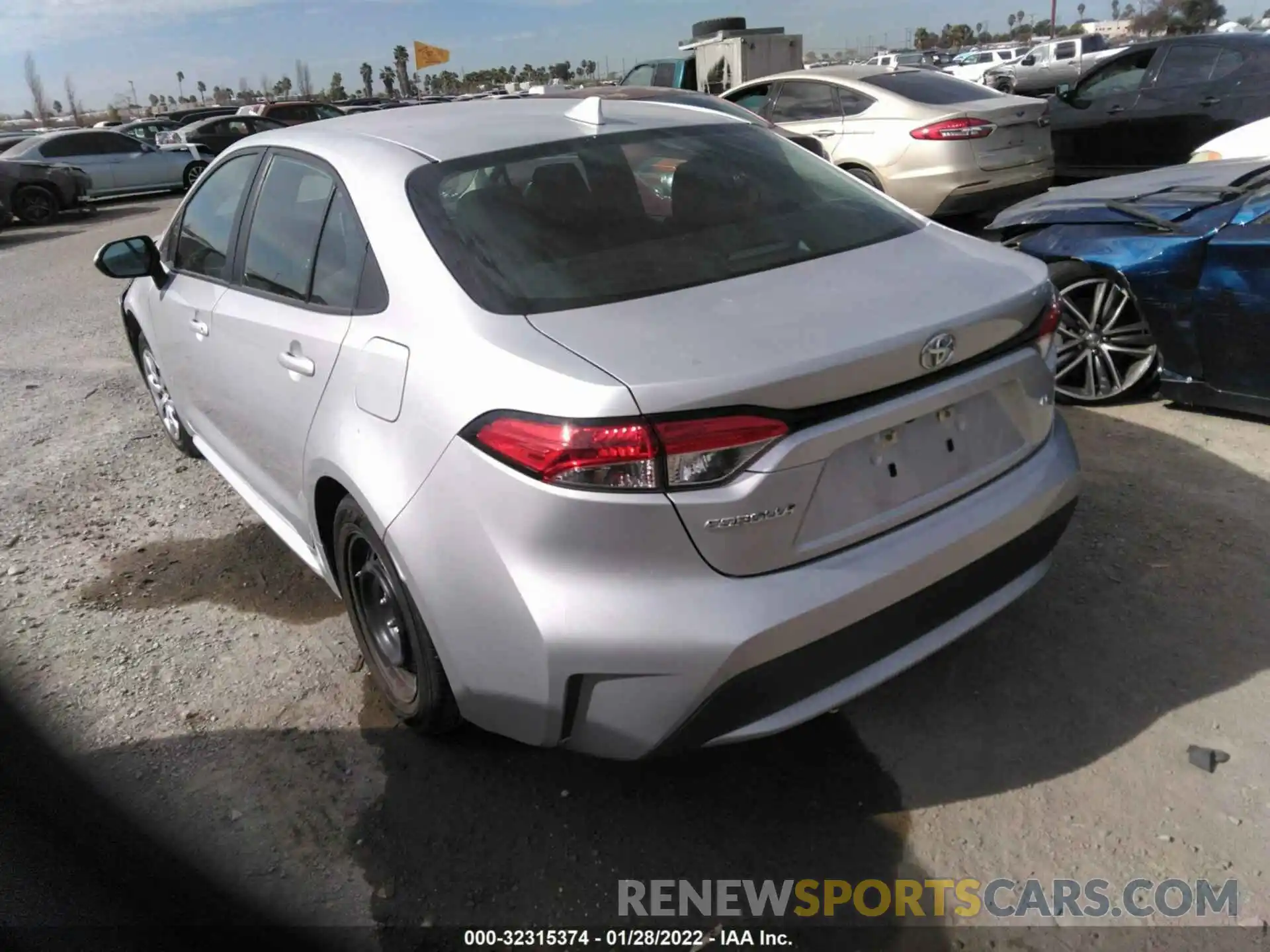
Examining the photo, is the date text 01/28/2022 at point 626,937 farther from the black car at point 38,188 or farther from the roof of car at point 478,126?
the black car at point 38,188

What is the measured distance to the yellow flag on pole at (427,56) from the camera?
3008 centimetres

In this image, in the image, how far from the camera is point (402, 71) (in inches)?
2516

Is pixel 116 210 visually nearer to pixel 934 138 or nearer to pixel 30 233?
pixel 30 233

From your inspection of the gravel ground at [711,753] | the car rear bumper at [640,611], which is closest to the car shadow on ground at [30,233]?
the gravel ground at [711,753]

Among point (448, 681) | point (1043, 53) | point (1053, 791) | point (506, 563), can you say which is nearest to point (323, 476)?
point (448, 681)

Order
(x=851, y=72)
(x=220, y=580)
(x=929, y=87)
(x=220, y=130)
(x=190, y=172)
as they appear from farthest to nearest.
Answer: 1. (x=220, y=130)
2. (x=190, y=172)
3. (x=851, y=72)
4. (x=929, y=87)
5. (x=220, y=580)

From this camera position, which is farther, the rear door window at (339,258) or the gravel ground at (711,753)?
the rear door window at (339,258)

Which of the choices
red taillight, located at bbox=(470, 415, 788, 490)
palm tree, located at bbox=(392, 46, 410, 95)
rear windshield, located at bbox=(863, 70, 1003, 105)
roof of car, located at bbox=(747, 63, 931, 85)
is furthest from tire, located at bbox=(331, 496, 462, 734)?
palm tree, located at bbox=(392, 46, 410, 95)

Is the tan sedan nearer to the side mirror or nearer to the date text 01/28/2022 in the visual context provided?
the side mirror

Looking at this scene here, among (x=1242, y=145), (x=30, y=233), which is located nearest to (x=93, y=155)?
(x=30, y=233)

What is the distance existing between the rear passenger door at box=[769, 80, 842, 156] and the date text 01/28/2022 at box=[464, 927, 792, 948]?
784cm

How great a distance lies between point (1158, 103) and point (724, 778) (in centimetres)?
908

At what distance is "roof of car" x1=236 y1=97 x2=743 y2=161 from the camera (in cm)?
283

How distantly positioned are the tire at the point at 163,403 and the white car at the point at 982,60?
3254 cm
